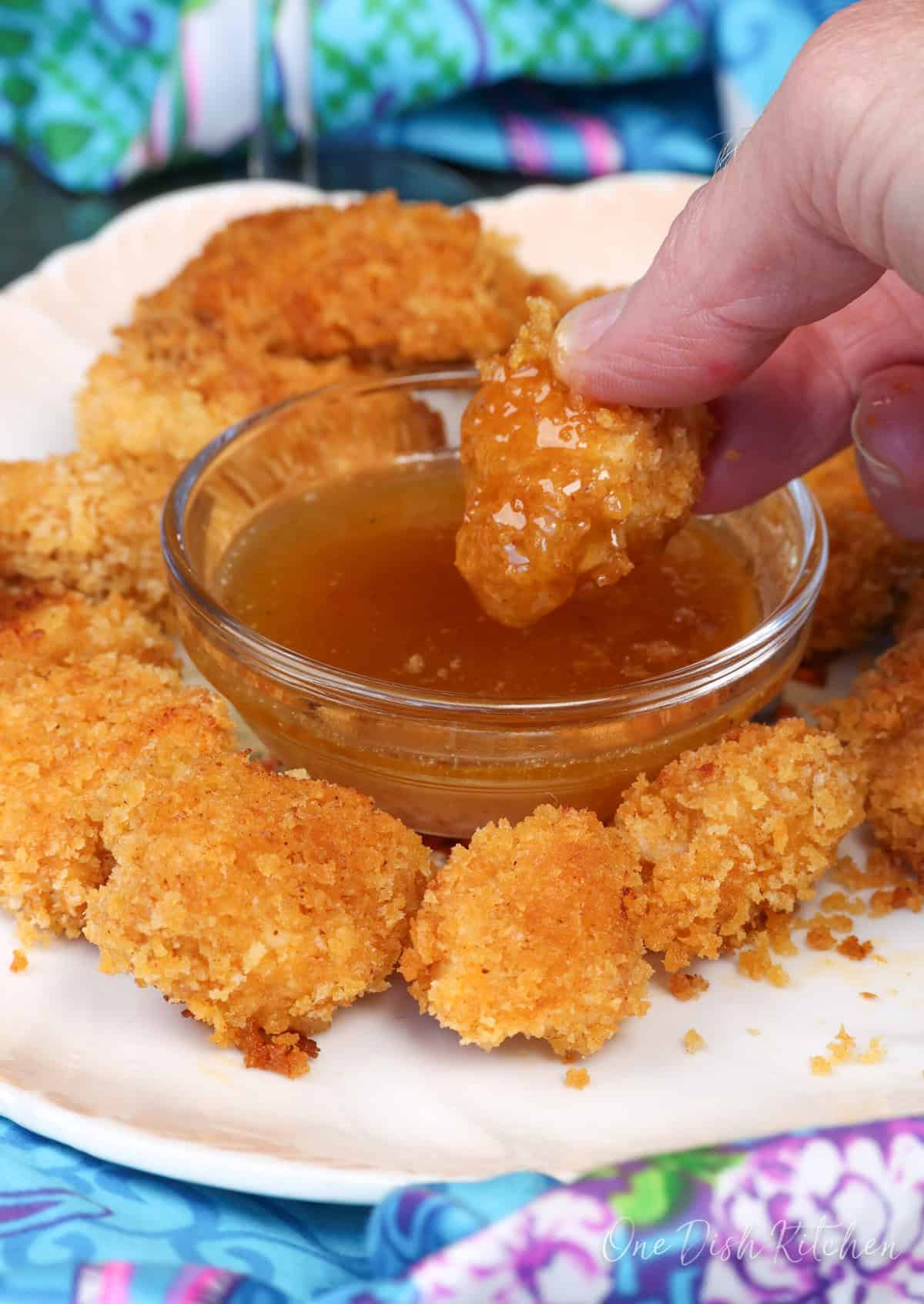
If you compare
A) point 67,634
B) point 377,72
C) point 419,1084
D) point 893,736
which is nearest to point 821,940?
point 893,736

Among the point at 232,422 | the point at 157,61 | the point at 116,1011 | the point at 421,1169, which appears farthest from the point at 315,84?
the point at 421,1169

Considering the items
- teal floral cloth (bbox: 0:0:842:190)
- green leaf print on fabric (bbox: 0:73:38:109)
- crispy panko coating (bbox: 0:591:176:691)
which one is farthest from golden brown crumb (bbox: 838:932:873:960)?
green leaf print on fabric (bbox: 0:73:38:109)

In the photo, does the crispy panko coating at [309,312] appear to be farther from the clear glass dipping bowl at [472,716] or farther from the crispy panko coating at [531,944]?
the crispy panko coating at [531,944]

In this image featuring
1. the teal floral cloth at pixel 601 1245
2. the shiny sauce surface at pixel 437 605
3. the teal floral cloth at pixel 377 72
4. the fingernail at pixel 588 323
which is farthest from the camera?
the teal floral cloth at pixel 377 72

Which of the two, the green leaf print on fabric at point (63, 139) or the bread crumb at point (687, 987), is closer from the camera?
the bread crumb at point (687, 987)

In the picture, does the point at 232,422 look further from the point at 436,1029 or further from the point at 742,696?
the point at 436,1029

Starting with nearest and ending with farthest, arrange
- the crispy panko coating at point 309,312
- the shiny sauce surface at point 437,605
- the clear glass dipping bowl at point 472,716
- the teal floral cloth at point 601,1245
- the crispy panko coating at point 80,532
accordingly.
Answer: the teal floral cloth at point 601,1245, the clear glass dipping bowl at point 472,716, the shiny sauce surface at point 437,605, the crispy panko coating at point 80,532, the crispy panko coating at point 309,312

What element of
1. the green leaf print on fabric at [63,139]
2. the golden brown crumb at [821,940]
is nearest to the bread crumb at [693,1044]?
the golden brown crumb at [821,940]

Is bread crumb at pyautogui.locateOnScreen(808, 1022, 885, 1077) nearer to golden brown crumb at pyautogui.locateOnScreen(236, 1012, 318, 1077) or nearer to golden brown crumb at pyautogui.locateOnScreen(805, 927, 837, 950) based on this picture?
golden brown crumb at pyautogui.locateOnScreen(805, 927, 837, 950)
